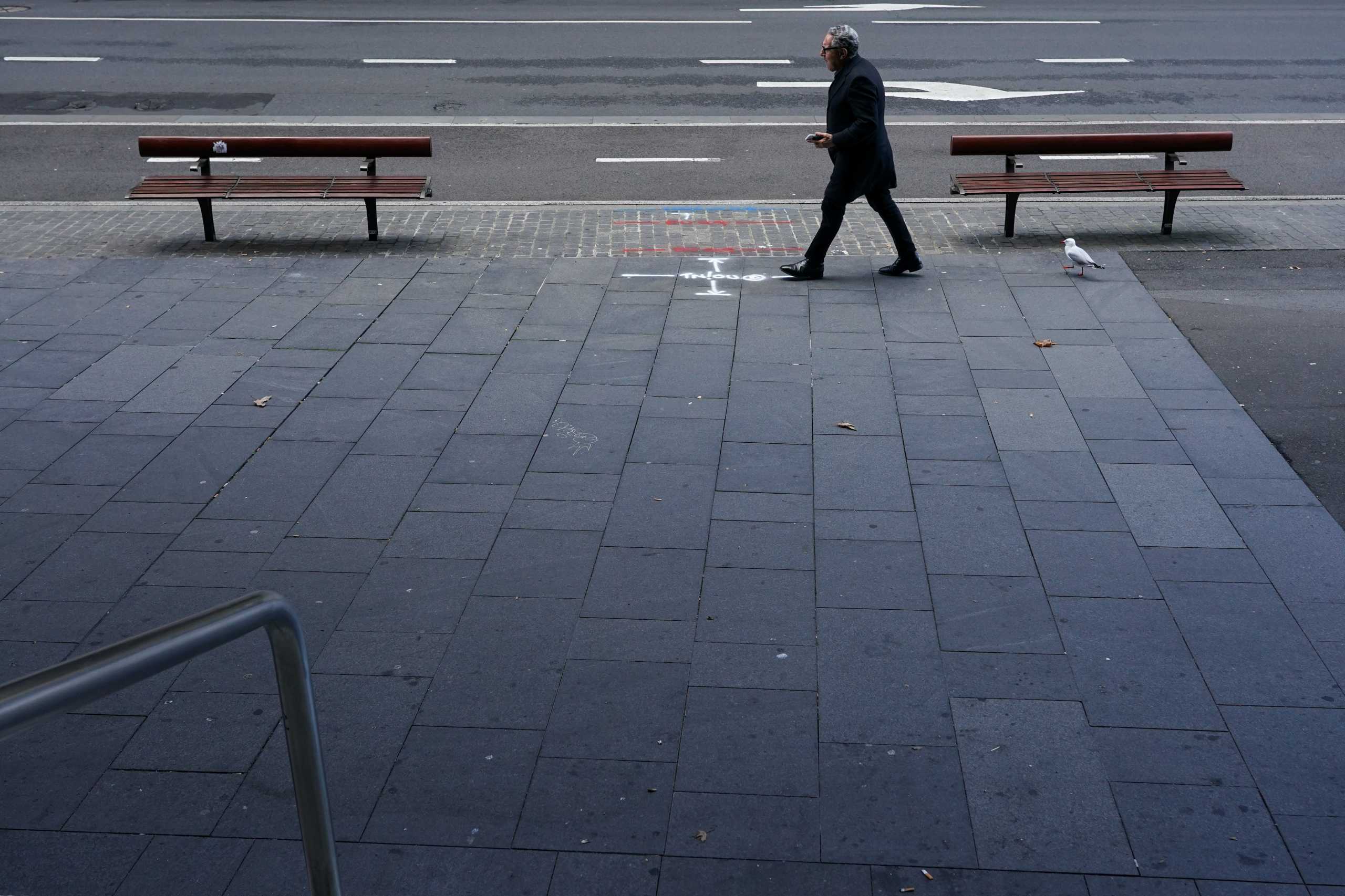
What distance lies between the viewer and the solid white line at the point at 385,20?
22.7 meters

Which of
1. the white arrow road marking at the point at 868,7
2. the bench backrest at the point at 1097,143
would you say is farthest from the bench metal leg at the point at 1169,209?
the white arrow road marking at the point at 868,7

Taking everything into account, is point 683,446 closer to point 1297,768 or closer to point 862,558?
point 862,558

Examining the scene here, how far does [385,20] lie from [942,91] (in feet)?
36.7

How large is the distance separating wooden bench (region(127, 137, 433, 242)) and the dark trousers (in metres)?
3.61

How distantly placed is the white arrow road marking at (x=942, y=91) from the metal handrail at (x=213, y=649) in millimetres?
15211

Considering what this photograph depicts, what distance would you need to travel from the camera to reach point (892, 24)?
75.0ft

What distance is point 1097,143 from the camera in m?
11.2

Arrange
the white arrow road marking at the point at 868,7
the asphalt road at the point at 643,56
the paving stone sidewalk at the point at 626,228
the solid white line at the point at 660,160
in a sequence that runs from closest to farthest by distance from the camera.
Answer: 1. the paving stone sidewalk at the point at 626,228
2. the solid white line at the point at 660,160
3. the asphalt road at the point at 643,56
4. the white arrow road marking at the point at 868,7

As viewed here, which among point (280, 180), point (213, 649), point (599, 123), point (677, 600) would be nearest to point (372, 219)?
point (280, 180)

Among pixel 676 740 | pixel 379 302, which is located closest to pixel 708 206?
pixel 379 302

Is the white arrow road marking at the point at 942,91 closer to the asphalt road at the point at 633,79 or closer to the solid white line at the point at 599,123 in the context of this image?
the asphalt road at the point at 633,79

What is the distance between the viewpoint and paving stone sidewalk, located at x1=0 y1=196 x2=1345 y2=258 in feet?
34.8

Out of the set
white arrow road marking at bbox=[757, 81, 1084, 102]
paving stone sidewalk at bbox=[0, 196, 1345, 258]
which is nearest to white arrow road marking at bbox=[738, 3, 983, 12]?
white arrow road marking at bbox=[757, 81, 1084, 102]

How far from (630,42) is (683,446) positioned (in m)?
15.9
